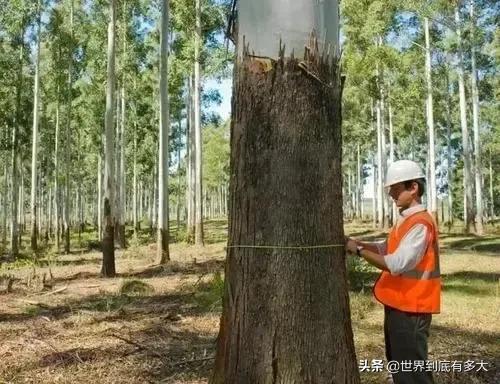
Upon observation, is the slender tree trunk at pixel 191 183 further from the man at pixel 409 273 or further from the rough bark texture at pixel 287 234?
the rough bark texture at pixel 287 234

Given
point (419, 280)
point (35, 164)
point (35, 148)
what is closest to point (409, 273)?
point (419, 280)

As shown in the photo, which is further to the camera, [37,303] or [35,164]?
[35,164]

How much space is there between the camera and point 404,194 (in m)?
3.43

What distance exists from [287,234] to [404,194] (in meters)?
1.03

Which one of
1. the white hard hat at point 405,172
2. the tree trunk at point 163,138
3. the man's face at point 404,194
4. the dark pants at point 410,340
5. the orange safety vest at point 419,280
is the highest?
the tree trunk at point 163,138

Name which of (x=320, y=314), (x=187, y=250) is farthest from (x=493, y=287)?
(x=187, y=250)

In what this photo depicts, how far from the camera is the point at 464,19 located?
25.9 metres

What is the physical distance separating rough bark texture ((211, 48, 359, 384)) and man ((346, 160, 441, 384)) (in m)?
0.55

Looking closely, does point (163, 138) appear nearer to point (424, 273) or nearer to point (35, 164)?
point (35, 164)

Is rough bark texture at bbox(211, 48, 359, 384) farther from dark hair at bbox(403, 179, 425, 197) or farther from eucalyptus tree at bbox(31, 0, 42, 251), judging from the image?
eucalyptus tree at bbox(31, 0, 42, 251)

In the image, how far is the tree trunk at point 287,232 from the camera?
270cm

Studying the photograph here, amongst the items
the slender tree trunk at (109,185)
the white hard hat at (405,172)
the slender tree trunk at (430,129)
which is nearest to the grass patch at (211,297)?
the slender tree trunk at (109,185)

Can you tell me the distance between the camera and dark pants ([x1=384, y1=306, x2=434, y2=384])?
11.1 ft

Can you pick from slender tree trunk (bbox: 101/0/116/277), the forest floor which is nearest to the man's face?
the forest floor
